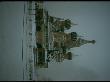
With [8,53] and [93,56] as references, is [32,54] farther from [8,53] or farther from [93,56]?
[93,56]

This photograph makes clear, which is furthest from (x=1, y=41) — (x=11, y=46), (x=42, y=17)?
(x=42, y=17)

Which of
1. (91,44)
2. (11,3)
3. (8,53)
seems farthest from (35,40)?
(91,44)

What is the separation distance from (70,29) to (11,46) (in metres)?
0.72

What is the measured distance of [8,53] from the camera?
2.25m

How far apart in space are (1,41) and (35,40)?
41 cm

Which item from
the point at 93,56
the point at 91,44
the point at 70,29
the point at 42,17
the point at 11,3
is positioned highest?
the point at 11,3

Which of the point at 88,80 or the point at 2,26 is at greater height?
the point at 2,26

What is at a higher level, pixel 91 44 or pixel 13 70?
pixel 91 44

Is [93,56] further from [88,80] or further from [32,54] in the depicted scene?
[32,54]

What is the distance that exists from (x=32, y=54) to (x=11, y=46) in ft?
0.87

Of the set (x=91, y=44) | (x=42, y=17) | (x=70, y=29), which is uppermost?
(x=42, y=17)

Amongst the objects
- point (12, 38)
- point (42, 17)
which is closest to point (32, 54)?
point (12, 38)

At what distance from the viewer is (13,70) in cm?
224

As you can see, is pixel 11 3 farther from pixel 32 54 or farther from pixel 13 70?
pixel 13 70
